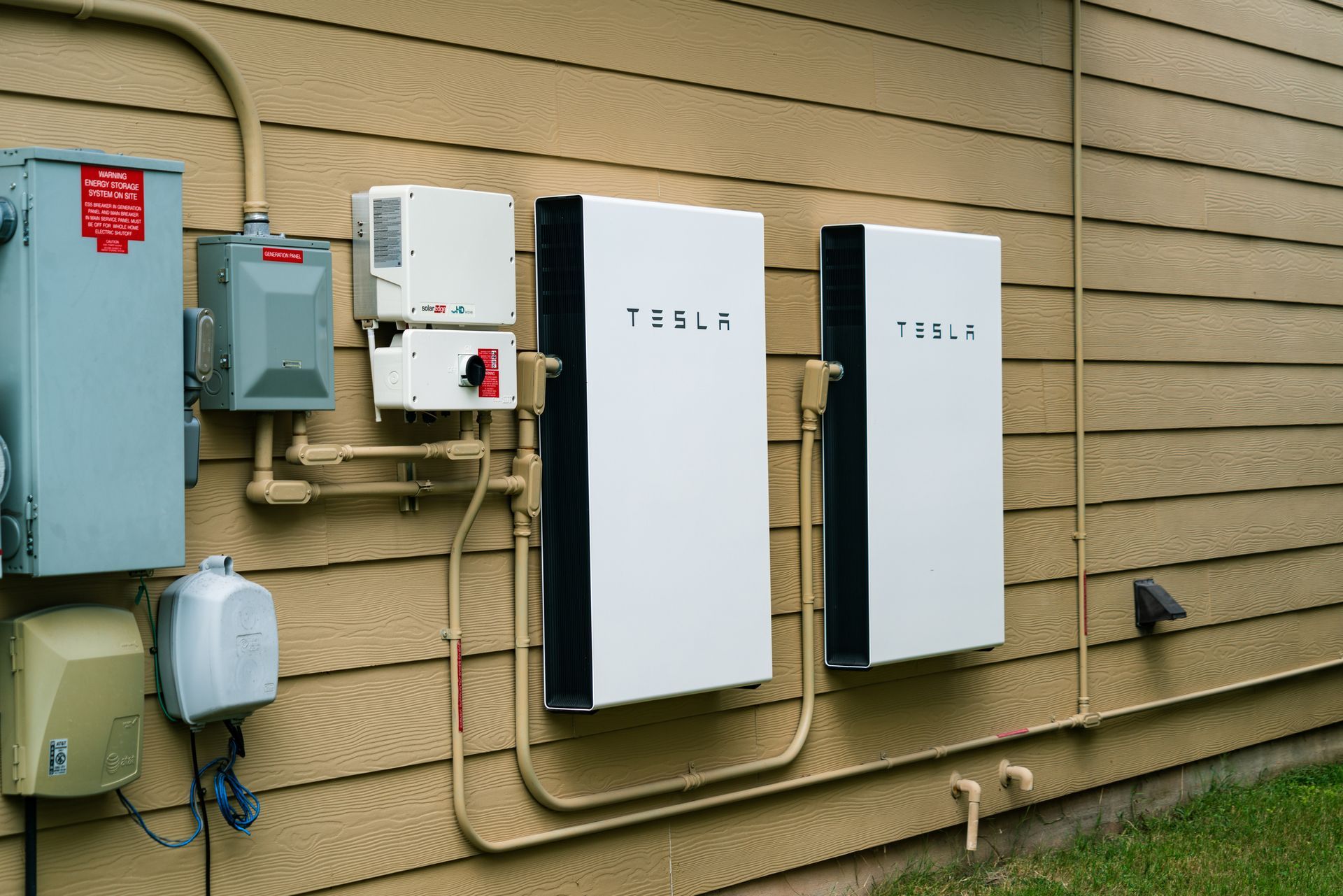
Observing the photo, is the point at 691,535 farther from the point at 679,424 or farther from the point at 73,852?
the point at 73,852

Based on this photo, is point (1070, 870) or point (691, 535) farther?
point (1070, 870)

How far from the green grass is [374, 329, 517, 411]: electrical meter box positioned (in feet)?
5.96

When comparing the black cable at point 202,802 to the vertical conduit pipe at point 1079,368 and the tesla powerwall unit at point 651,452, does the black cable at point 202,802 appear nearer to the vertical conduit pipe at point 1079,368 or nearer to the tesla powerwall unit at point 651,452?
the tesla powerwall unit at point 651,452

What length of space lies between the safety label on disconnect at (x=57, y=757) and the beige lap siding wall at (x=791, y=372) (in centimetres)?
16

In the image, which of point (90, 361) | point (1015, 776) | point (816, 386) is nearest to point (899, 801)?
point (1015, 776)

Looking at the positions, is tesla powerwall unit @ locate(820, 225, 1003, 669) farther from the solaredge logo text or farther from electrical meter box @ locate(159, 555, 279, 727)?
electrical meter box @ locate(159, 555, 279, 727)

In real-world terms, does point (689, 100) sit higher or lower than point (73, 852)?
higher

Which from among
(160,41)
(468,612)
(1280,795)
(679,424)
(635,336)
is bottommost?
(1280,795)

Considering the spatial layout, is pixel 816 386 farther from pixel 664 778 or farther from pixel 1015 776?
pixel 1015 776

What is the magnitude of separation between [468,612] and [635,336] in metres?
0.68

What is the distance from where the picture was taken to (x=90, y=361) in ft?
6.42

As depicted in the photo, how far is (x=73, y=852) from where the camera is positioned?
6.82ft

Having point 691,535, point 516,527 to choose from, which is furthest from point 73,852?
point 691,535

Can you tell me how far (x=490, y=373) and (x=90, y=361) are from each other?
0.75 metres
